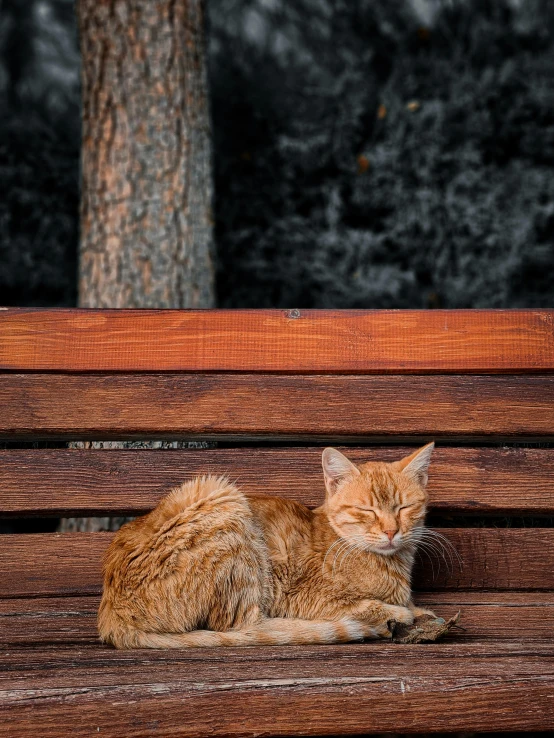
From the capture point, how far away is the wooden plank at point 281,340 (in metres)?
3.14

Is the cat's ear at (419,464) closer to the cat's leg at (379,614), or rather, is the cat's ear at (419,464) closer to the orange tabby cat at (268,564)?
the orange tabby cat at (268,564)

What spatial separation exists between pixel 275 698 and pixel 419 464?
3.94 feet

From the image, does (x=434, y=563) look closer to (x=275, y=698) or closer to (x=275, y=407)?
(x=275, y=407)

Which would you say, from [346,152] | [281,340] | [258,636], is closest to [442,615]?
[258,636]

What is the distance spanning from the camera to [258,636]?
7.90 feet

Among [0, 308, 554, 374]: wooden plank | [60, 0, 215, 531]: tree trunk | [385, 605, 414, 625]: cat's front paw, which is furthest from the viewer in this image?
[60, 0, 215, 531]: tree trunk

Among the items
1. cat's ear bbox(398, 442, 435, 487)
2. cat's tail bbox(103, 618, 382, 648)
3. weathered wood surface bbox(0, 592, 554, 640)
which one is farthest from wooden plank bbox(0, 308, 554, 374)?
cat's tail bbox(103, 618, 382, 648)

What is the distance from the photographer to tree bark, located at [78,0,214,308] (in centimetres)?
388

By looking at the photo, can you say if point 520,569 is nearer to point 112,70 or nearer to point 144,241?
point 144,241

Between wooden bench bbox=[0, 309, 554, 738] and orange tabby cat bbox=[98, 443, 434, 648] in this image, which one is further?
wooden bench bbox=[0, 309, 554, 738]

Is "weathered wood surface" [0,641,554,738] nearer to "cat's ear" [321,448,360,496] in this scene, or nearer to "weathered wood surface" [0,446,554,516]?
"cat's ear" [321,448,360,496]

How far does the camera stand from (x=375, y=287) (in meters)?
4.84

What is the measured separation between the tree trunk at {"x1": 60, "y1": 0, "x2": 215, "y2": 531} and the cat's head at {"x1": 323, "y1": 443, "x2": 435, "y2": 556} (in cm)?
141

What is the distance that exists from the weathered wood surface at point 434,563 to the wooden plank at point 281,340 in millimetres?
648
